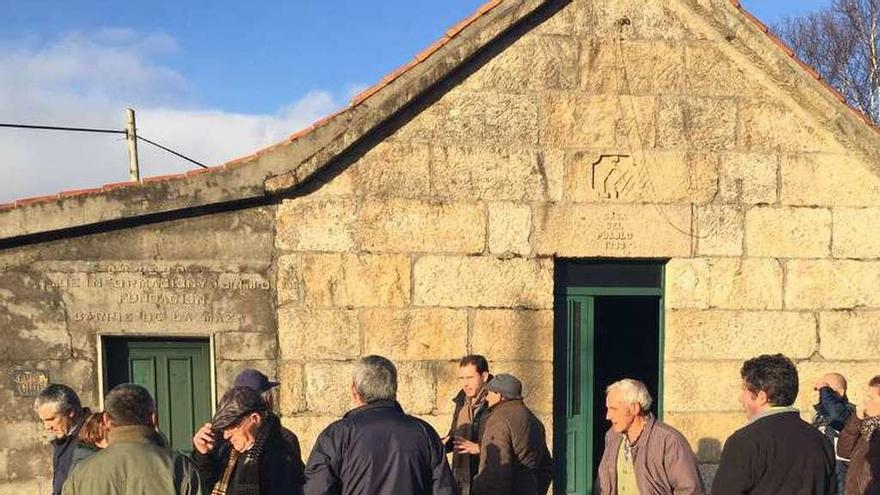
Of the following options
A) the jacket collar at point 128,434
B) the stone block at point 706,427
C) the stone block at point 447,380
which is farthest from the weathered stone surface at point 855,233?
the jacket collar at point 128,434

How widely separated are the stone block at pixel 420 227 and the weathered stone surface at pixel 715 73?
2243mm

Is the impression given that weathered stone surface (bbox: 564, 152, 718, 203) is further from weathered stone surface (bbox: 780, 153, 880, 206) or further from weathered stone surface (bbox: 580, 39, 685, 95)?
weathered stone surface (bbox: 780, 153, 880, 206)

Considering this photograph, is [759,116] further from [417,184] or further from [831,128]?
[417,184]

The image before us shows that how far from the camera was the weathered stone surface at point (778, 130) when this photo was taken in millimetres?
6008

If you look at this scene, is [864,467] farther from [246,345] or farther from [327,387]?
[246,345]

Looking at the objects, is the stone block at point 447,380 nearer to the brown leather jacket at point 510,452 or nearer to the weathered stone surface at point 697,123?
the brown leather jacket at point 510,452

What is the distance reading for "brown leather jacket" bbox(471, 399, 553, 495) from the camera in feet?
14.0

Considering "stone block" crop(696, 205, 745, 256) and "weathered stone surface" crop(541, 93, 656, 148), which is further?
"stone block" crop(696, 205, 745, 256)

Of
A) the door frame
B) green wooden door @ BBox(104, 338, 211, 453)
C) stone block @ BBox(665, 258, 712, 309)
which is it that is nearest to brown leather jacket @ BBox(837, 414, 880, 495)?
stone block @ BBox(665, 258, 712, 309)

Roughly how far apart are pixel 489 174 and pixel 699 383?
8.62ft

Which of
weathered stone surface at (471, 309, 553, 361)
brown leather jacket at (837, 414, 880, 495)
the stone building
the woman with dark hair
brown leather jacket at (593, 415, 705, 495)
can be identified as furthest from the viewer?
weathered stone surface at (471, 309, 553, 361)

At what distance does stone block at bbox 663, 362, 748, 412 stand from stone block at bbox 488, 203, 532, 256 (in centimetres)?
163

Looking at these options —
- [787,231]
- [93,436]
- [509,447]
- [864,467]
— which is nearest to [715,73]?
[787,231]

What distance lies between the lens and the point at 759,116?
19.7ft
